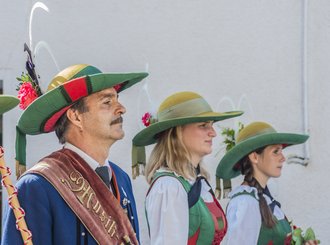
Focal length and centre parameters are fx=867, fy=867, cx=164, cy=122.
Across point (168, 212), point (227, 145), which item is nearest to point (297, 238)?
point (227, 145)

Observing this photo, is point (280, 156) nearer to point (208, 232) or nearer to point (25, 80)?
point (208, 232)

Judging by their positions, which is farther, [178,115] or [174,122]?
[178,115]

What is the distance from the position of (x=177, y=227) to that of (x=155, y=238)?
0.15 metres

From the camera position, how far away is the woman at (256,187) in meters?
5.29

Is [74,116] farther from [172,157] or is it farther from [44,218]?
[172,157]

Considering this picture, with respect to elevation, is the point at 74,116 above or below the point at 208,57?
above

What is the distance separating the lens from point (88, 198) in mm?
3455

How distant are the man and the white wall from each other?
2.41 metres

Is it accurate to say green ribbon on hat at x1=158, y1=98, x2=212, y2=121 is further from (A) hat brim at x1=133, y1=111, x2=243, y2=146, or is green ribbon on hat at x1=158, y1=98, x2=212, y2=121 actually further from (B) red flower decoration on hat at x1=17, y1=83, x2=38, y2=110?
(B) red flower decoration on hat at x1=17, y1=83, x2=38, y2=110

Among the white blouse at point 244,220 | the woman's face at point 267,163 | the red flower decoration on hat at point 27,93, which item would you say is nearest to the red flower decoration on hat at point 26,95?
the red flower decoration on hat at point 27,93

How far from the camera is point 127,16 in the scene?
6387 mm

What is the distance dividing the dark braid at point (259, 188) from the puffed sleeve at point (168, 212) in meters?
1.07

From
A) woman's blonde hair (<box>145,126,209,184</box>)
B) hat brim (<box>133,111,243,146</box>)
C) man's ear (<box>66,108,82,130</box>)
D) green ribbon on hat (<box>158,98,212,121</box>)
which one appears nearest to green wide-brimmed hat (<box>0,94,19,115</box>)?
man's ear (<box>66,108,82,130</box>)

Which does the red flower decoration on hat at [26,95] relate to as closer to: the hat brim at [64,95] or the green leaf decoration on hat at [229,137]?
the hat brim at [64,95]
